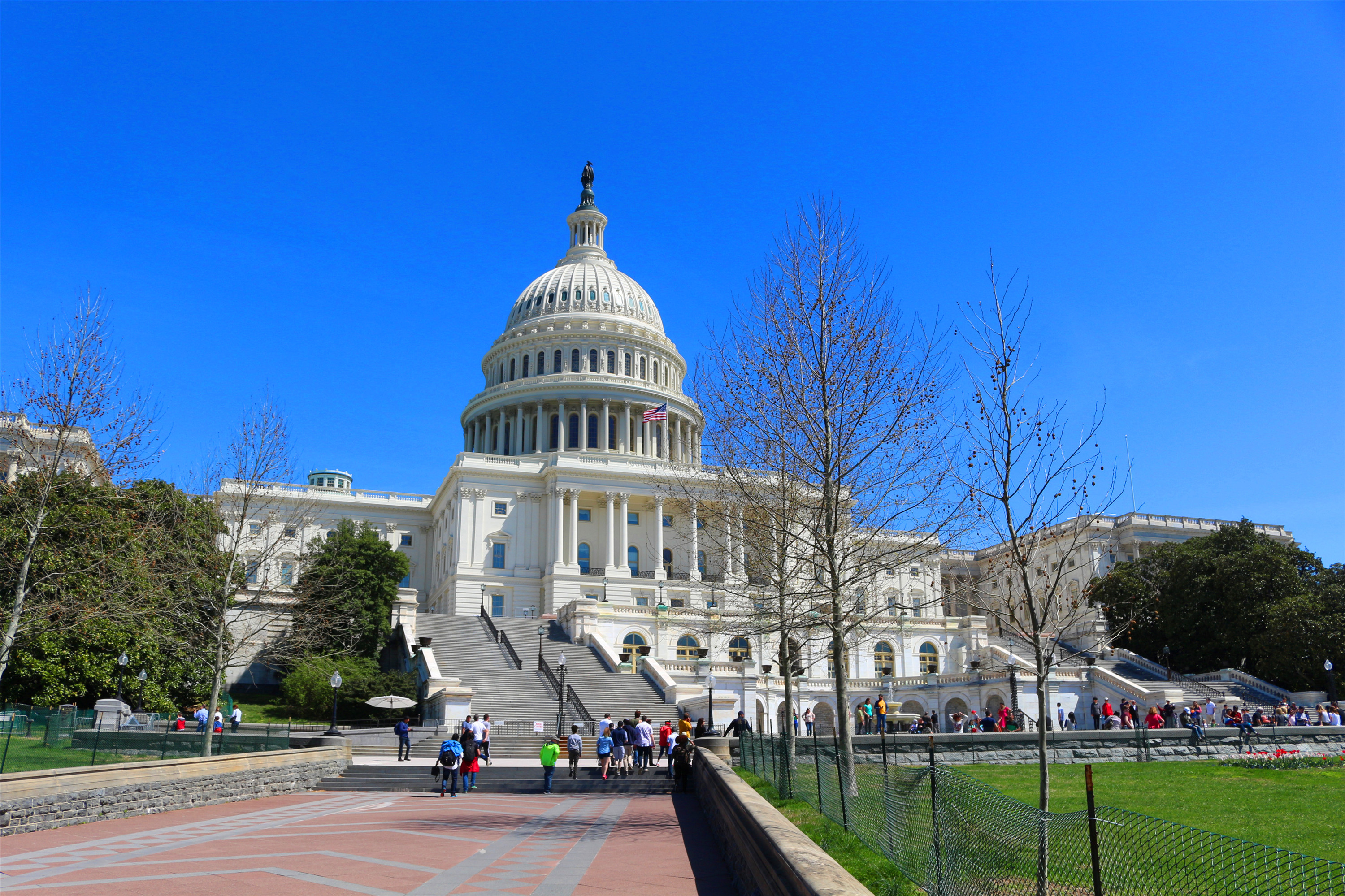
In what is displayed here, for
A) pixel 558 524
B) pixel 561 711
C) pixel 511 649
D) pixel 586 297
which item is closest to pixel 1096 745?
pixel 561 711

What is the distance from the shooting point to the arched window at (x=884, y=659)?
61562 millimetres

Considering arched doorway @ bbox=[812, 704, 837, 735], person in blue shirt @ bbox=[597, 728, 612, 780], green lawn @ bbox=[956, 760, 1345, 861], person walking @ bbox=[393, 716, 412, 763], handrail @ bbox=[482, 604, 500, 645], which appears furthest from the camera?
handrail @ bbox=[482, 604, 500, 645]

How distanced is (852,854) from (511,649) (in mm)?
40981

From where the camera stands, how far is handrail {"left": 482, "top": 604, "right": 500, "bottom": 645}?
53.9m

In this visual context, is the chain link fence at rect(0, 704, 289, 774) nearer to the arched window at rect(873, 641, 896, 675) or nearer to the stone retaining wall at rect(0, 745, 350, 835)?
the stone retaining wall at rect(0, 745, 350, 835)

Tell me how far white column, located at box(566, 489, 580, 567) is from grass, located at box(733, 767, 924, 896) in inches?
2363

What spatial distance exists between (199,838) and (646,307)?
92417 millimetres

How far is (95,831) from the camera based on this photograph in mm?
16438

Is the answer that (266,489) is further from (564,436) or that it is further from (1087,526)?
(564,436)

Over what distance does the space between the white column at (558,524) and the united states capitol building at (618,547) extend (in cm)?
15

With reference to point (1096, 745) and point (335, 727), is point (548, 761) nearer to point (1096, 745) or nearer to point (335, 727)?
point (335, 727)

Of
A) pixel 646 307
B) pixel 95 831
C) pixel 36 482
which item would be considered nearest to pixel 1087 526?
pixel 95 831

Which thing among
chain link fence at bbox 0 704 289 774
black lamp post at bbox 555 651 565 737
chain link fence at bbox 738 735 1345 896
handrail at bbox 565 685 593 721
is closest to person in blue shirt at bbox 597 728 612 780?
chain link fence at bbox 0 704 289 774

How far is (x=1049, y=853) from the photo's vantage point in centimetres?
806
